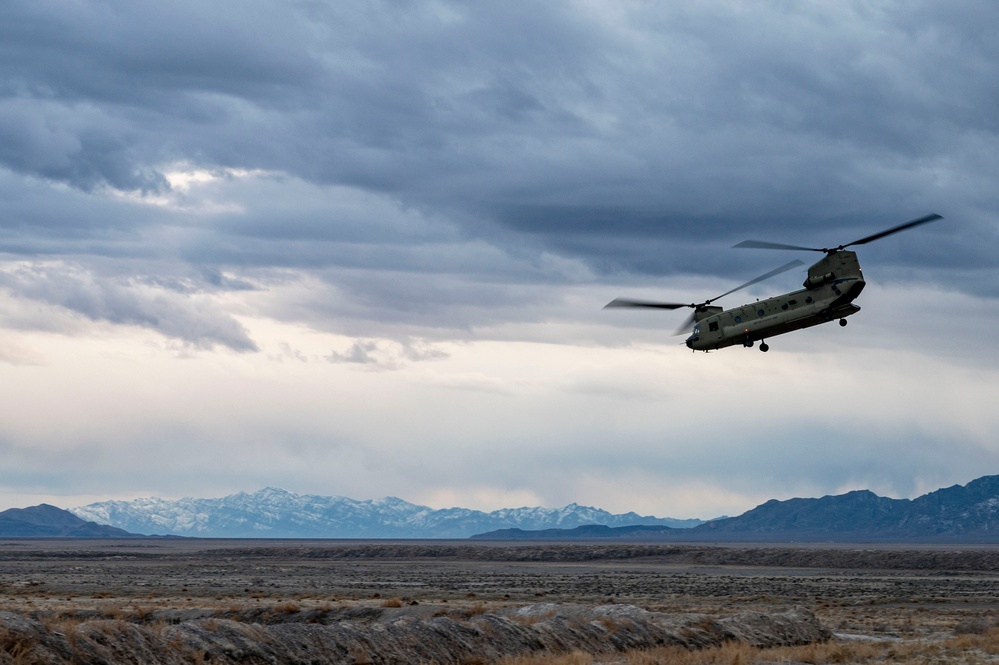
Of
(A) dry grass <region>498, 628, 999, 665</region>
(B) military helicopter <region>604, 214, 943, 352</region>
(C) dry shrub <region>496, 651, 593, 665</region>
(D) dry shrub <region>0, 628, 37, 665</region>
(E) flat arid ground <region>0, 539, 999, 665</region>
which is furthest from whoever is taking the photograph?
(B) military helicopter <region>604, 214, 943, 352</region>

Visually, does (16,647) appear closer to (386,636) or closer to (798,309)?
(386,636)

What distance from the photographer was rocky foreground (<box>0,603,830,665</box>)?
2992cm

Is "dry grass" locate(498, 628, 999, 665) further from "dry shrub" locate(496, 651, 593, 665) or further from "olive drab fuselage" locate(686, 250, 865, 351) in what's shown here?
"olive drab fuselage" locate(686, 250, 865, 351)

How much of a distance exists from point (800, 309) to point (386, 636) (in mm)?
29206

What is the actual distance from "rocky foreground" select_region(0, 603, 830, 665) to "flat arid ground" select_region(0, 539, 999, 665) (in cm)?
6

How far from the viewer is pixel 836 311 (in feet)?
184

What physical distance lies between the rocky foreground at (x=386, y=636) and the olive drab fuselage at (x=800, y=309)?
1543 centimetres

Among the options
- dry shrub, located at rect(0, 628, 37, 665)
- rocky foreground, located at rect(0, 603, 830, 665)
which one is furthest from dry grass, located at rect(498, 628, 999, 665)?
dry shrub, located at rect(0, 628, 37, 665)

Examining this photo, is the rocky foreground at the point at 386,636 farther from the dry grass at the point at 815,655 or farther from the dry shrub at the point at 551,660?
the dry grass at the point at 815,655

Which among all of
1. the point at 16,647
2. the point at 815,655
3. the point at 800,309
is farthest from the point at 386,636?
the point at 800,309

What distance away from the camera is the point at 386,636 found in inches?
1411

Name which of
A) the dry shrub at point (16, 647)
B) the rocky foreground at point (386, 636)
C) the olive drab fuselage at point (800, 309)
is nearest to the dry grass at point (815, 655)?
the rocky foreground at point (386, 636)

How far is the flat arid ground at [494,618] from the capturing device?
33.1m

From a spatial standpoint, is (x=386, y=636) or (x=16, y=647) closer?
(x=16, y=647)
